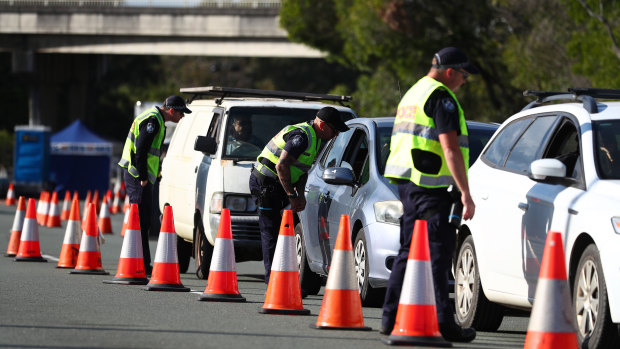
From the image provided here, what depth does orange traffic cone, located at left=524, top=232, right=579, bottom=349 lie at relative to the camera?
24.4ft

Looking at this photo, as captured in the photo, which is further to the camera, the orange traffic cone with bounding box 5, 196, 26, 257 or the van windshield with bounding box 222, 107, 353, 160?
the orange traffic cone with bounding box 5, 196, 26, 257

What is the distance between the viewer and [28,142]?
43.4 metres

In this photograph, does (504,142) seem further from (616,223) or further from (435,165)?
(616,223)

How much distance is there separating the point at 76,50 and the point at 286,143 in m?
49.1

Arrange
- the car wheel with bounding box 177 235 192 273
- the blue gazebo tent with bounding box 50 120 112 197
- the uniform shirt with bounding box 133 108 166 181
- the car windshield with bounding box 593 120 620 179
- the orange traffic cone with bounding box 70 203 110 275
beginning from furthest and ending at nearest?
the blue gazebo tent with bounding box 50 120 112 197 → the car wheel with bounding box 177 235 192 273 → the uniform shirt with bounding box 133 108 166 181 → the orange traffic cone with bounding box 70 203 110 275 → the car windshield with bounding box 593 120 620 179

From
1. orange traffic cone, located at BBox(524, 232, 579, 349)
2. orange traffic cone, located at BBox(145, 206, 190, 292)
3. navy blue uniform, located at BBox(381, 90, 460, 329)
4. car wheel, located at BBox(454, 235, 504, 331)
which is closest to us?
orange traffic cone, located at BBox(524, 232, 579, 349)

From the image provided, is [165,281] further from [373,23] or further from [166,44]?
[166,44]

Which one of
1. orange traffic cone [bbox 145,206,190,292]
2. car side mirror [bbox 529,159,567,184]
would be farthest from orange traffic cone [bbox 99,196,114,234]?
car side mirror [bbox 529,159,567,184]

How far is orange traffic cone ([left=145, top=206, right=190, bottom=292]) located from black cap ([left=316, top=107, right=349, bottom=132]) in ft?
4.96

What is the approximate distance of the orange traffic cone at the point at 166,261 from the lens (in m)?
11.8

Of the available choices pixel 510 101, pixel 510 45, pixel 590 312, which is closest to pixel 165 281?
pixel 590 312

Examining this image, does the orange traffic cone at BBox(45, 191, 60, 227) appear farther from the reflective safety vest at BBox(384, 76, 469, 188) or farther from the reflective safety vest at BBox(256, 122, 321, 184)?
the reflective safety vest at BBox(384, 76, 469, 188)

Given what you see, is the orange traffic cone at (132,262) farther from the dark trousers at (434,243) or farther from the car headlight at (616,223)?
the car headlight at (616,223)

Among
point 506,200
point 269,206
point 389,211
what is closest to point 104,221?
point 269,206
